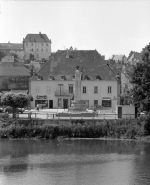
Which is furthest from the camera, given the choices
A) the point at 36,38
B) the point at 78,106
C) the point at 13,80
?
the point at 36,38

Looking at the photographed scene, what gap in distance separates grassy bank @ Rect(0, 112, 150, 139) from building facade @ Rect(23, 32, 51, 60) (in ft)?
389

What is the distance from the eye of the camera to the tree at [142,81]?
166ft

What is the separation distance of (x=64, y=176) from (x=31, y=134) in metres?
16.7

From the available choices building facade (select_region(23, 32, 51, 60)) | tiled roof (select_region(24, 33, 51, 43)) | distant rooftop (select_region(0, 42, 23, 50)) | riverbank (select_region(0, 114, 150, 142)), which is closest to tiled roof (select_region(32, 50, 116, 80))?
riverbank (select_region(0, 114, 150, 142))

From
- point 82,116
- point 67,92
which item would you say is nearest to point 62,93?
point 67,92

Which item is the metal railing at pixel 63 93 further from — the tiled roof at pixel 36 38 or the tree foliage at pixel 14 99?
the tiled roof at pixel 36 38

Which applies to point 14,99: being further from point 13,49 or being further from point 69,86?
point 13,49

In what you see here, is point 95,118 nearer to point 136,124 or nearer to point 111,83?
point 136,124

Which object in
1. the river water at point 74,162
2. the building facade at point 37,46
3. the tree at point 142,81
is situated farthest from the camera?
the building facade at point 37,46

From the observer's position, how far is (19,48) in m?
180

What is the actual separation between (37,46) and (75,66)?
9892 cm

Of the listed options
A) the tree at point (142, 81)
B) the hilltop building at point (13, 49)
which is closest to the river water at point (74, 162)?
the tree at point (142, 81)

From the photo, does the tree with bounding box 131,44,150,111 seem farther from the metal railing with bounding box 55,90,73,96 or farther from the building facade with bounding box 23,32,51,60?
the building facade with bounding box 23,32,51,60

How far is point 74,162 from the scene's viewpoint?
38.5 metres
